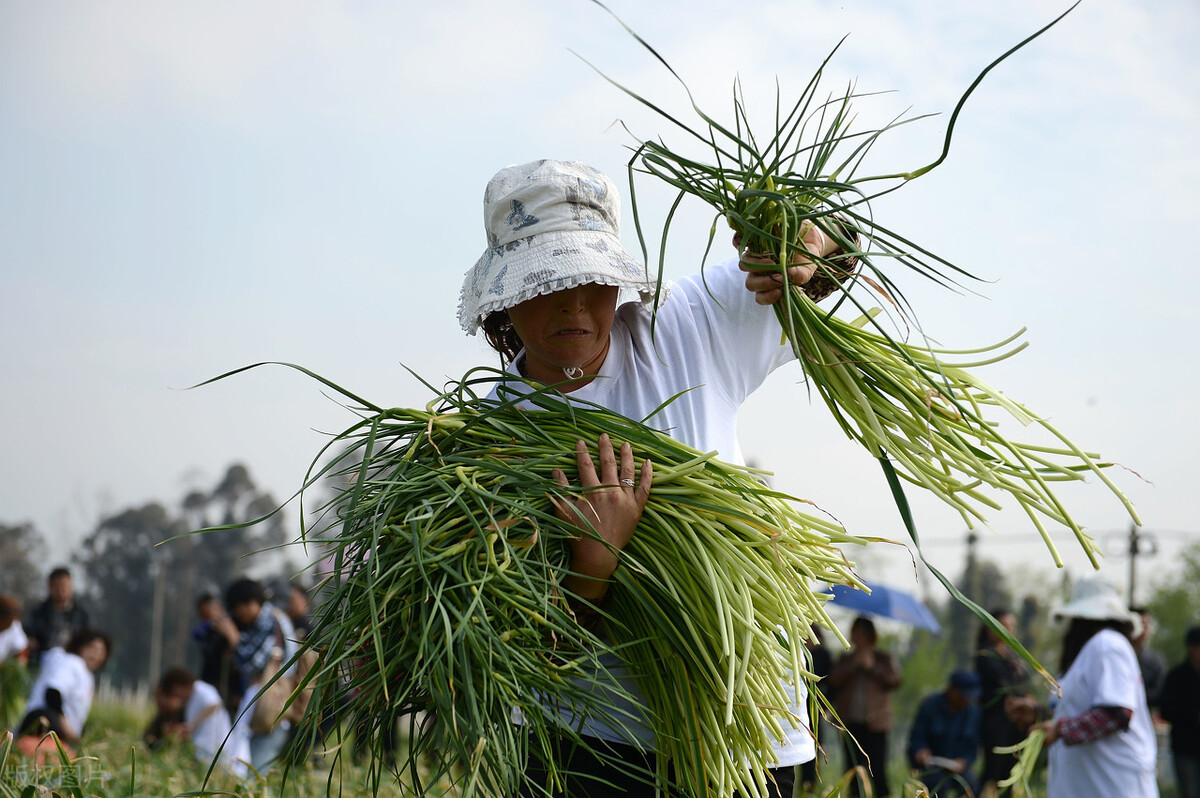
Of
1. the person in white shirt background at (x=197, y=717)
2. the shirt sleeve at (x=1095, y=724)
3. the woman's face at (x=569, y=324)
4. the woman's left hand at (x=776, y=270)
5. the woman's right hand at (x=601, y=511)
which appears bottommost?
the person in white shirt background at (x=197, y=717)

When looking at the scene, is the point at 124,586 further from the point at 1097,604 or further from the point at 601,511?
the point at 601,511

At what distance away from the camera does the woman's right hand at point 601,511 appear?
1.52 metres

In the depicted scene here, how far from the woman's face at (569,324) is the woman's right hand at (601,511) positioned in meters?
0.20

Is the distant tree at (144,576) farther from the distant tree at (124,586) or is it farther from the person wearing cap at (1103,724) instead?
the person wearing cap at (1103,724)

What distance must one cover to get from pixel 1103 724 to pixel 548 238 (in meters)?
3.55

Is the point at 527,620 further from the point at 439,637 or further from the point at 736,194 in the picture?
the point at 736,194

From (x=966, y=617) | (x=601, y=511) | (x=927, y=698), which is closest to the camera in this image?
(x=601, y=511)

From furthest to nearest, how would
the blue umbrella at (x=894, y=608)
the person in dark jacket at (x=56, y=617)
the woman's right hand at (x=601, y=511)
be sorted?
the blue umbrella at (x=894, y=608) < the person in dark jacket at (x=56, y=617) < the woman's right hand at (x=601, y=511)

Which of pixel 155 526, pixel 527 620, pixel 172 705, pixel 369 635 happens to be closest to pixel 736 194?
pixel 527 620

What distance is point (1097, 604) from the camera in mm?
4465

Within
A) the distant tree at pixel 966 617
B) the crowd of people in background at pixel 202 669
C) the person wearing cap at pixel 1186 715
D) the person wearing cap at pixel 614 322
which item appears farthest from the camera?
the distant tree at pixel 966 617

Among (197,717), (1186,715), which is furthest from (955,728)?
(197,717)

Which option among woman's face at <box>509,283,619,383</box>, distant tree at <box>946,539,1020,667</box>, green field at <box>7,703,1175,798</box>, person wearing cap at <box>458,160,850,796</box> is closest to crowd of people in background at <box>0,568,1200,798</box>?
green field at <box>7,703,1175,798</box>

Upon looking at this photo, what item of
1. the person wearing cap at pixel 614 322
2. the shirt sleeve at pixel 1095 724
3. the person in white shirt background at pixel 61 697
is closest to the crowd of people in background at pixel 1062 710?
Answer: the shirt sleeve at pixel 1095 724
